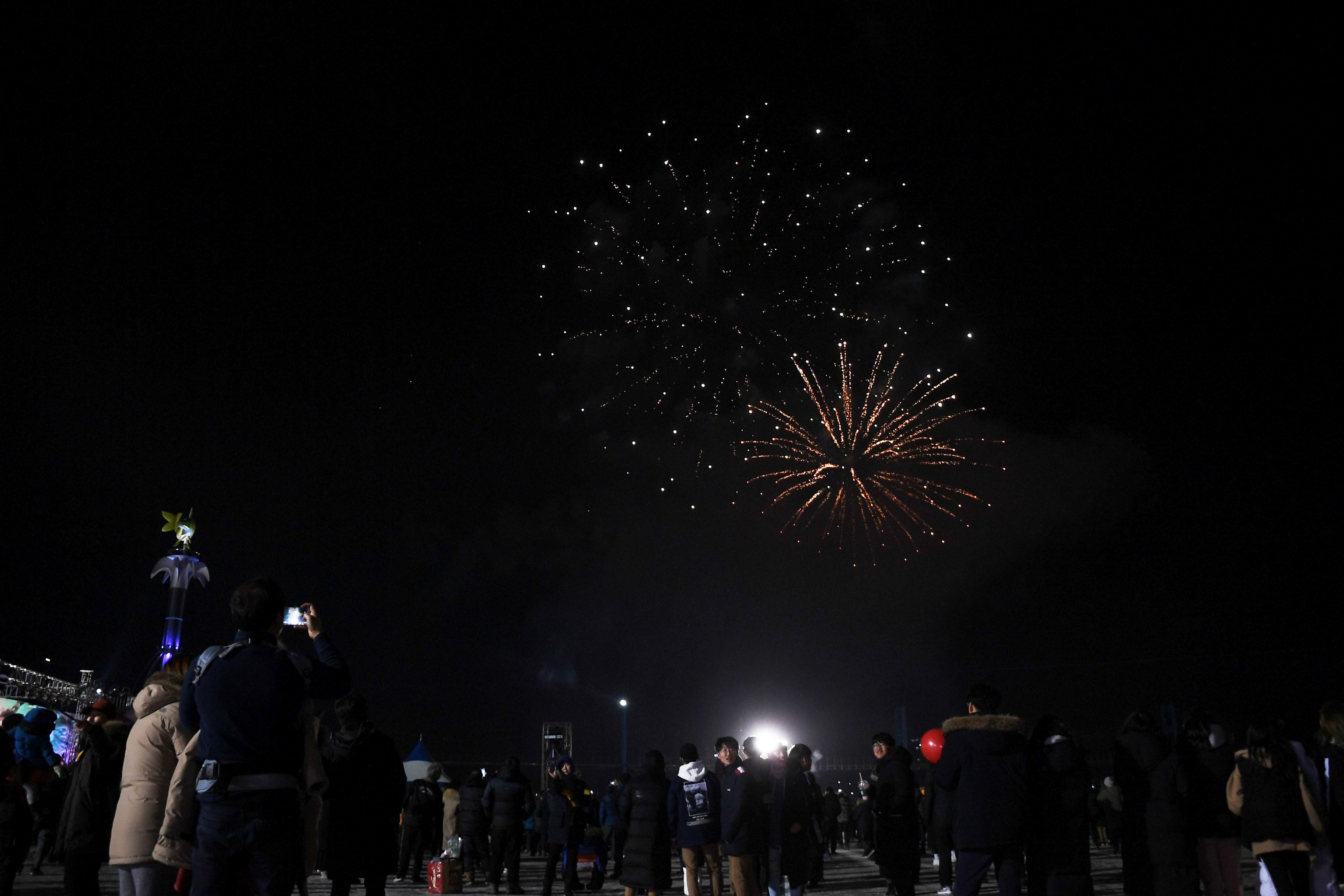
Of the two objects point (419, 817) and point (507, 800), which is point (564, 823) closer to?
point (507, 800)

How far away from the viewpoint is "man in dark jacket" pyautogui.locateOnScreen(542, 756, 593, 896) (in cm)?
1302

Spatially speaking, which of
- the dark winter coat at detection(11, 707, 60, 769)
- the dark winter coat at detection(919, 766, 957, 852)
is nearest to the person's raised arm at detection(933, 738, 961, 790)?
the dark winter coat at detection(919, 766, 957, 852)

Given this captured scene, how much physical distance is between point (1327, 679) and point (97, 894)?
38.5 meters

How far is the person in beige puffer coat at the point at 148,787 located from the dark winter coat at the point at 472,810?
9.67 m

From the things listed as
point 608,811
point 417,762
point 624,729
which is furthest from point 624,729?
point 608,811

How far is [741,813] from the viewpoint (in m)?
9.62

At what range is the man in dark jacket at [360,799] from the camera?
23.8 ft

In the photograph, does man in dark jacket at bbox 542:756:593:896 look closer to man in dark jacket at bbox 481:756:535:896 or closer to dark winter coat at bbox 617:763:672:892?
man in dark jacket at bbox 481:756:535:896

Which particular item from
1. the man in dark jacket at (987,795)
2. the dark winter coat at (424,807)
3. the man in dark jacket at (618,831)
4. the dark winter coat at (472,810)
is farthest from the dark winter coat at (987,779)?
the dark winter coat at (424,807)

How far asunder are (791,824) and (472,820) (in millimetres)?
6316

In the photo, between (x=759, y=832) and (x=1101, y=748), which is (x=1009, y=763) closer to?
(x=759, y=832)

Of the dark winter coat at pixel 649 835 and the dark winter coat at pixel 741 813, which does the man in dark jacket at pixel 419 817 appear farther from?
the dark winter coat at pixel 741 813

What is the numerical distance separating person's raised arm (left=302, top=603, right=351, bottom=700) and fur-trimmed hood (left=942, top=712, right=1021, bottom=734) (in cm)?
410

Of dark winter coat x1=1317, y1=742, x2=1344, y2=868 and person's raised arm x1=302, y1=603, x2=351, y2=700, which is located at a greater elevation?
person's raised arm x1=302, y1=603, x2=351, y2=700
